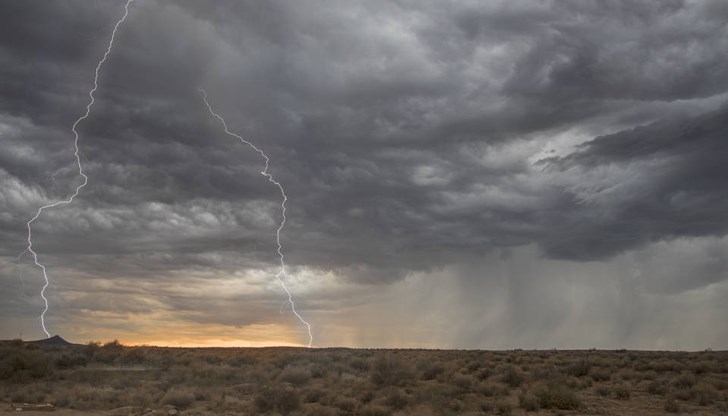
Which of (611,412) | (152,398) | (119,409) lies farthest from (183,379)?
(611,412)

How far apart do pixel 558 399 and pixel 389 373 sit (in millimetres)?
11265

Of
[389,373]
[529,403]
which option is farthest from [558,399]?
[389,373]

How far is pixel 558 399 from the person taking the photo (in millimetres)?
26016

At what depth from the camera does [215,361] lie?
56500 mm

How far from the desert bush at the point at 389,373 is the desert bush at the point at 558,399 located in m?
9.77

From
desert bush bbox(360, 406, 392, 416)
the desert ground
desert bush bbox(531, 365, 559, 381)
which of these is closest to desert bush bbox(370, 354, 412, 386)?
the desert ground

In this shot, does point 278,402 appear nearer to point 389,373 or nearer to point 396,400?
point 396,400

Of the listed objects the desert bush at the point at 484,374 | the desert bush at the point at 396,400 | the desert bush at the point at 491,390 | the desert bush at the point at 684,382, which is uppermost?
the desert bush at the point at 684,382

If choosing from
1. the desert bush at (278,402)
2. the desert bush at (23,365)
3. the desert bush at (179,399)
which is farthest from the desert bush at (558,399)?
the desert bush at (23,365)

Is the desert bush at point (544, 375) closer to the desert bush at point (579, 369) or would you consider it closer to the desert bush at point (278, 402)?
the desert bush at point (579, 369)

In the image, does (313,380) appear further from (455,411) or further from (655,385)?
(655,385)

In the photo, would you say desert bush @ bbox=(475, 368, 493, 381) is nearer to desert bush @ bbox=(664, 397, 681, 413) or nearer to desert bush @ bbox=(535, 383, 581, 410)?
desert bush @ bbox=(535, 383, 581, 410)

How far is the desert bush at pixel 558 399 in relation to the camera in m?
25.7

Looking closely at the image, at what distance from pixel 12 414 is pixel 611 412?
23.3 m
